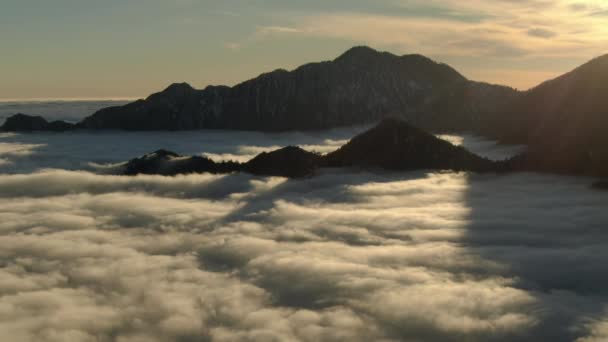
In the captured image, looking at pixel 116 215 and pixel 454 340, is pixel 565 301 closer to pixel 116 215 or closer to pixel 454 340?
pixel 454 340

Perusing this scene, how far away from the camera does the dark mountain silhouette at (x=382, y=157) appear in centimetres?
12875

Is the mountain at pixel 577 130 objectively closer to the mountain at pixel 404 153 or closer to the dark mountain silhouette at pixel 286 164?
the mountain at pixel 404 153

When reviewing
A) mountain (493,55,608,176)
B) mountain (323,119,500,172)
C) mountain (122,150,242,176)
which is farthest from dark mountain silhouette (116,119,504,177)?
mountain (493,55,608,176)

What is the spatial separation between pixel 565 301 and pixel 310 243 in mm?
32692

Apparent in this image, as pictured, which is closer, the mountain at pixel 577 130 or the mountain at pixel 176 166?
the mountain at pixel 577 130

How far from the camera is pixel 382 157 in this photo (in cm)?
13175

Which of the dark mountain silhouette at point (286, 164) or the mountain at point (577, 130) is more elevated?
the mountain at point (577, 130)

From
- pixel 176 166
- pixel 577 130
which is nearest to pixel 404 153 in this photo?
pixel 577 130

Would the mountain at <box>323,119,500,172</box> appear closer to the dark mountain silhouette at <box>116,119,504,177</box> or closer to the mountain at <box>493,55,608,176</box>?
the dark mountain silhouette at <box>116,119,504,177</box>

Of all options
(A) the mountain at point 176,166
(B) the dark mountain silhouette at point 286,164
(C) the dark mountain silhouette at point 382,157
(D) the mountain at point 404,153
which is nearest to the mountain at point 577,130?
(C) the dark mountain silhouette at point 382,157

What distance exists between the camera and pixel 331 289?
4916 cm

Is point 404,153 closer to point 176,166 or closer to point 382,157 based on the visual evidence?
point 382,157

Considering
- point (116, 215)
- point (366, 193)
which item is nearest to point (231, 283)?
point (116, 215)

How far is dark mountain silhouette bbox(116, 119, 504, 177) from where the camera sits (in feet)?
422
